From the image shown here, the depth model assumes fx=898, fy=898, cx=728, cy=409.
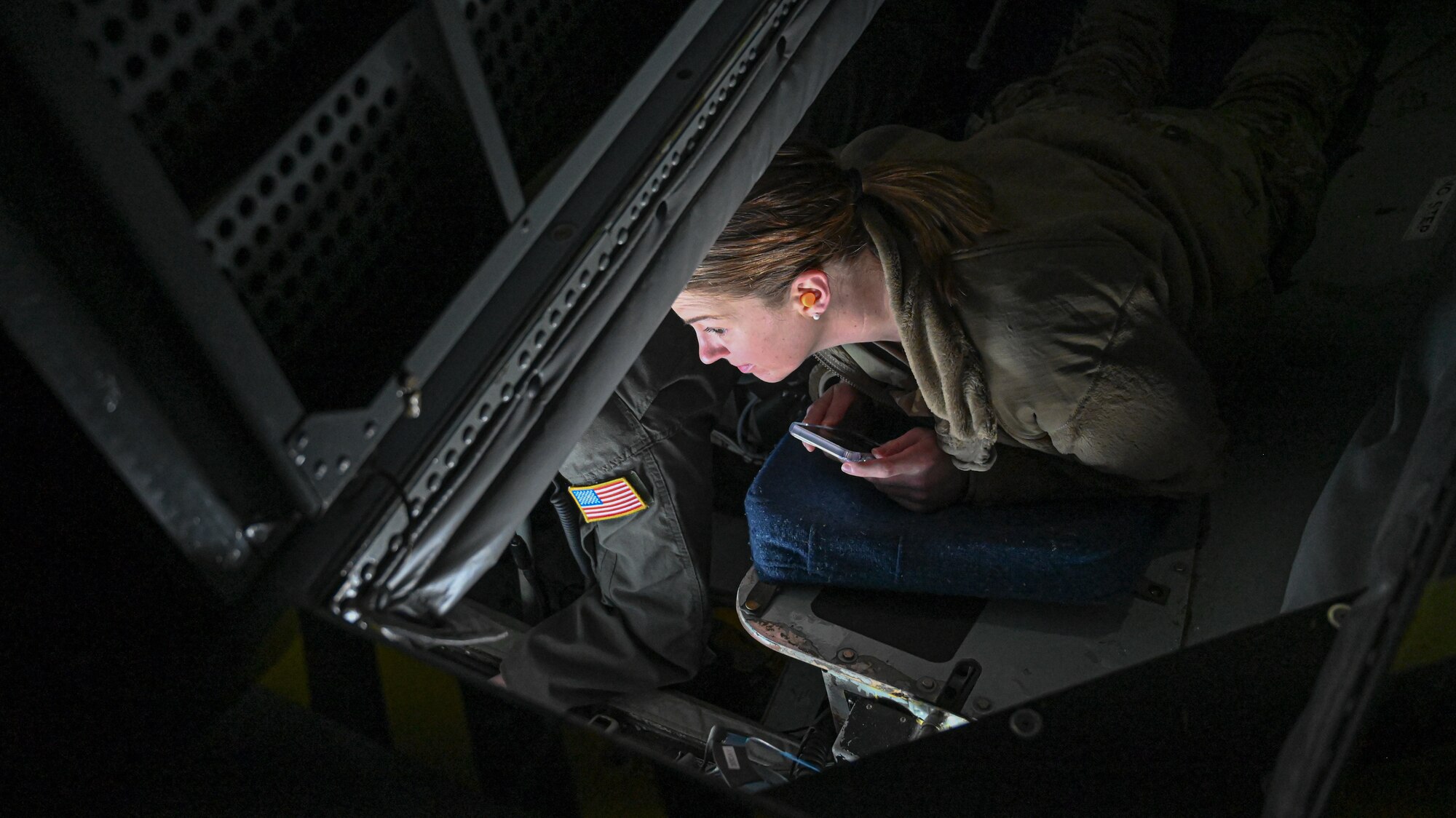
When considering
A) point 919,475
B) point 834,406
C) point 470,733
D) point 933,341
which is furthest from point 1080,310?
point 470,733

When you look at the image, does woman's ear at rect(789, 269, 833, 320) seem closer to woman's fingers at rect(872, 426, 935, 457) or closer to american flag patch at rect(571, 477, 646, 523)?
woman's fingers at rect(872, 426, 935, 457)

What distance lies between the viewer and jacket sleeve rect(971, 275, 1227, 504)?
143 cm

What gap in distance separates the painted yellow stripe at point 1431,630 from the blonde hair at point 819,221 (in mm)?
902

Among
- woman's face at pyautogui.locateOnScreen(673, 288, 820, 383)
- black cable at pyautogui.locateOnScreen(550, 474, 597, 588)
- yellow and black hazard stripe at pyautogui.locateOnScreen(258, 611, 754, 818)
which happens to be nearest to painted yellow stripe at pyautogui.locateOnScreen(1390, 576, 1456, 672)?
yellow and black hazard stripe at pyautogui.locateOnScreen(258, 611, 754, 818)

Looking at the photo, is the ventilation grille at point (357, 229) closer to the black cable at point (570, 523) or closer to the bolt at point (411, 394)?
the bolt at point (411, 394)

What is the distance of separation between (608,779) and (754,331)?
1.02 m

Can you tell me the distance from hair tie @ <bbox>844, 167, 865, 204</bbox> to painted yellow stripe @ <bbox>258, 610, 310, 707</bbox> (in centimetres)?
112

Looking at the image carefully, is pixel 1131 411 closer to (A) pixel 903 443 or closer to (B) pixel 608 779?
(A) pixel 903 443

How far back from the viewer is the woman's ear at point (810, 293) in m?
1.56

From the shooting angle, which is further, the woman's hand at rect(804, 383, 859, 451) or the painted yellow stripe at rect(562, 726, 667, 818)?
the woman's hand at rect(804, 383, 859, 451)

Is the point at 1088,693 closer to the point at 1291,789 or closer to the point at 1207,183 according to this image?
the point at 1291,789

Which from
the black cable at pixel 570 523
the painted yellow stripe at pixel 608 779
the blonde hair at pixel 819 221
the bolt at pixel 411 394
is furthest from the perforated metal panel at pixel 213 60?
the black cable at pixel 570 523

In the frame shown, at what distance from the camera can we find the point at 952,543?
153 centimetres

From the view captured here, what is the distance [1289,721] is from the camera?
2.71ft
